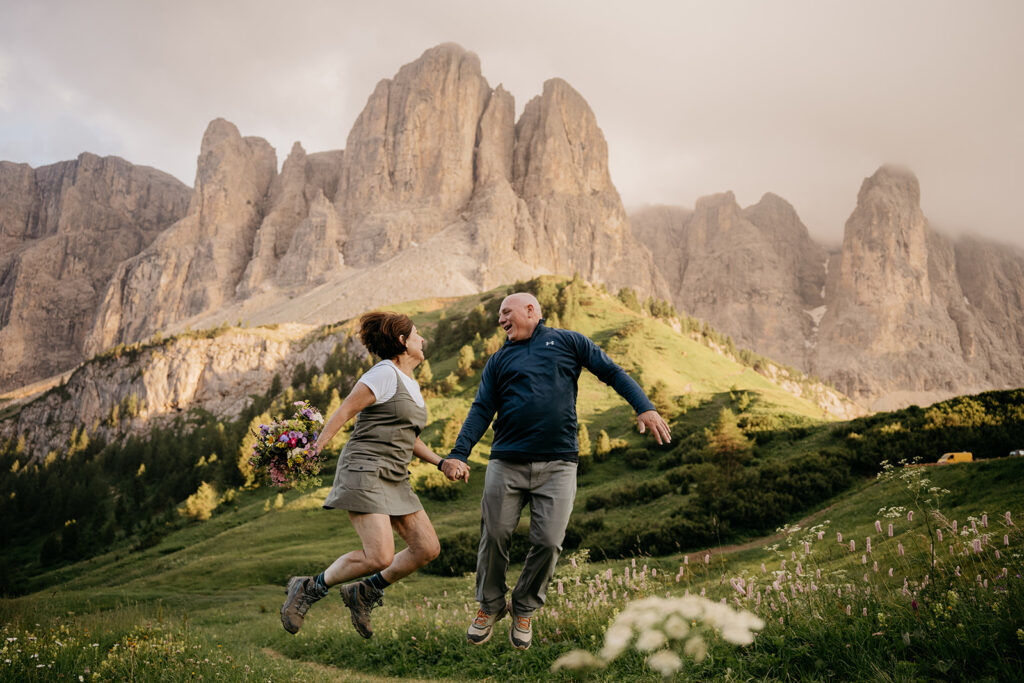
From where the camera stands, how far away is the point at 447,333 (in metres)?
86.8

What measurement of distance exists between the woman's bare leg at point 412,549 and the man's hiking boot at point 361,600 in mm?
270

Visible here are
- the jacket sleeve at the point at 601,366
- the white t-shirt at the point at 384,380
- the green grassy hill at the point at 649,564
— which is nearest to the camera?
the green grassy hill at the point at 649,564

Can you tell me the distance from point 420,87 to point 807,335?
15179cm

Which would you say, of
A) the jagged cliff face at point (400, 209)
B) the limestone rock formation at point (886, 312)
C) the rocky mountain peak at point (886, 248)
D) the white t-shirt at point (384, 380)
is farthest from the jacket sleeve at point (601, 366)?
the rocky mountain peak at point (886, 248)

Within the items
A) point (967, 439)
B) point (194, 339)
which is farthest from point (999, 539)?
point (194, 339)

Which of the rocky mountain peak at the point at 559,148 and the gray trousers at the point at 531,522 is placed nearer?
the gray trousers at the point at 531,522

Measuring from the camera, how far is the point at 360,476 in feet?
18.4

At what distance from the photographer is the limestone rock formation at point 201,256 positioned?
175125 millimetres

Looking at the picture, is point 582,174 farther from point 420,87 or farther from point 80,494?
point 80,494

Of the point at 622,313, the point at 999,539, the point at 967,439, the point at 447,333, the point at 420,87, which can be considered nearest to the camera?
the point at 999,539

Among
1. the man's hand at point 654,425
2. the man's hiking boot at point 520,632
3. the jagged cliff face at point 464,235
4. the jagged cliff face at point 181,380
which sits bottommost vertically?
the man's hiking boot at point 520,632

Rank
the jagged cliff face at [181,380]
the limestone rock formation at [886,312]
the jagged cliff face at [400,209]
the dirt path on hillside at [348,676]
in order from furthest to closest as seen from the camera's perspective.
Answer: the limestone rock formation at [886,312] → the jagged cliff face at [400,209] → the jagged cliff face at [181,380] → the dirt path on hillside at [348,676]

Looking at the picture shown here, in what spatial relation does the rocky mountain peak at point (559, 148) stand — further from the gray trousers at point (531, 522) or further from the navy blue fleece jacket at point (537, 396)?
the gray trousers at point (531, 522)

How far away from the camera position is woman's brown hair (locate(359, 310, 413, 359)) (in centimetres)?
617
